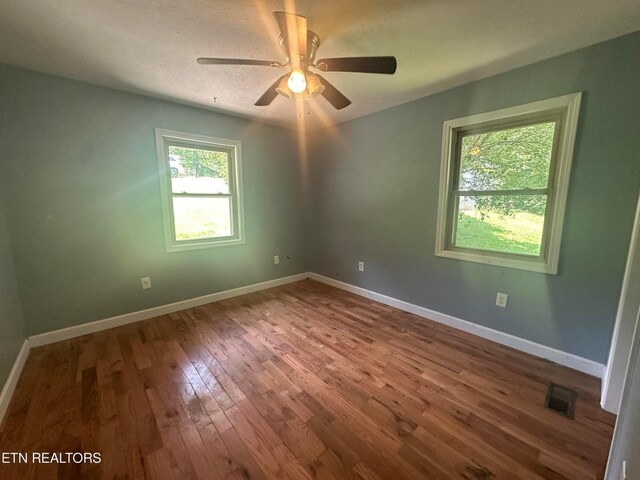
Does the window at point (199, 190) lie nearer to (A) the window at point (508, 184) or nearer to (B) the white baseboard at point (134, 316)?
(B) the white baseboard at point (134, 316)

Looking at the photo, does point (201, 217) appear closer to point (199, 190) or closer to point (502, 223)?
point (199, 190)

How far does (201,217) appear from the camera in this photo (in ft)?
10.2

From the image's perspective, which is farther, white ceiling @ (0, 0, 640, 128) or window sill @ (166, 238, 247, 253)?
window sill @ (166, 238, 247, 253)

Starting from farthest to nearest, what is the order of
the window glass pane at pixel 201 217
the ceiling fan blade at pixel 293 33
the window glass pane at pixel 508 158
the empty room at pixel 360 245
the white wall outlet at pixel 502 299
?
the window glass pane at pixel 201 217 → the white wall outlet at pixel 502 299 → the window glass pane at pixel 508 158 → the empty room at pixel 360 245 → the ceiling fan blade at pixel 293 33

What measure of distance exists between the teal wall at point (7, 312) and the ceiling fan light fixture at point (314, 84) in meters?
2.53

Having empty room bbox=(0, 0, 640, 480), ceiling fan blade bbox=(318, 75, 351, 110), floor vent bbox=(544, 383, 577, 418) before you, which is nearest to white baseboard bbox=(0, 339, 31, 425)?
empty room bbox=(0, 0, 640, 480)

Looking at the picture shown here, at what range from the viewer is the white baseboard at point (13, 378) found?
150cm

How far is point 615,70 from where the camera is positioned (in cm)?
161

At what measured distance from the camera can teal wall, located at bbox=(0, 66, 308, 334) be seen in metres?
2.04

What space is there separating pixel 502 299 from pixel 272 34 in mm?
2731

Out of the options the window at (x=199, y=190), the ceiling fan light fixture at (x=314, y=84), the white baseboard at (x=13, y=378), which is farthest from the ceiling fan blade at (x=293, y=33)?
the white baseboard at (x=13, y=378)

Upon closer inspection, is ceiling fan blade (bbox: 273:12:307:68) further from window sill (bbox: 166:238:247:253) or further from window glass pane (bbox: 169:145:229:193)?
window sill (bbox: 166:238:247:253)

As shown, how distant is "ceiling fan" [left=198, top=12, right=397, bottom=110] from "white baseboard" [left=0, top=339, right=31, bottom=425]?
92.1 inches

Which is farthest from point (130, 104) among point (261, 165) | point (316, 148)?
point (316, 148)
